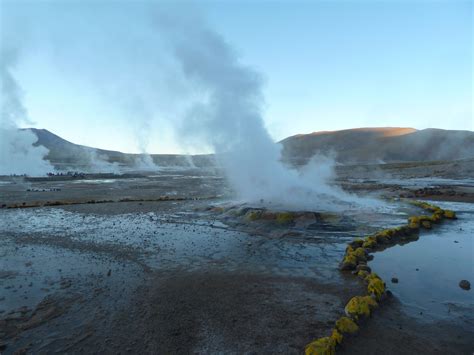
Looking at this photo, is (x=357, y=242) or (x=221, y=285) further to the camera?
(x=357, y=242)

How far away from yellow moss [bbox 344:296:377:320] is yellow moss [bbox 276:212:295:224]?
872cm

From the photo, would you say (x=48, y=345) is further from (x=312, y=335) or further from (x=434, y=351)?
(x=434, y=351)

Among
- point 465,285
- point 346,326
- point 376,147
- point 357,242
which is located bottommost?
point 465,285

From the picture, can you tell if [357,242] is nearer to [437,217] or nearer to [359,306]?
[359,306]

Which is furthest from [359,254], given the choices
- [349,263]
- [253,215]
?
[253,215]

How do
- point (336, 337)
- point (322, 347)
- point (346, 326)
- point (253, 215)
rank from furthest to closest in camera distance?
point (253, 215)
point (346, 326)
point (336, 337)
point (322, 347)

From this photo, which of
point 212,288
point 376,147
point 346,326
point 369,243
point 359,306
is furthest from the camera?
point 376,147

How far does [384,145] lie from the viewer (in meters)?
127

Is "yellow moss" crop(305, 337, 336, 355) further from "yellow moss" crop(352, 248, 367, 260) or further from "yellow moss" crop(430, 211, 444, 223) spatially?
"yellow moss" crop(430, 211, 444, 223)

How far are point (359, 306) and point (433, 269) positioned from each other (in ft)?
15.1

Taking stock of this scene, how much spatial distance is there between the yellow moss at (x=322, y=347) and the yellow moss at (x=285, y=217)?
1035 cm

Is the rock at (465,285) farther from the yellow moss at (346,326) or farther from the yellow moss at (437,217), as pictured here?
the yellow moss at (437,217)

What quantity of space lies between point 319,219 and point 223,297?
9.57 metres

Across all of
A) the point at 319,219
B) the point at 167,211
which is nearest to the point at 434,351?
the point at 319,219
